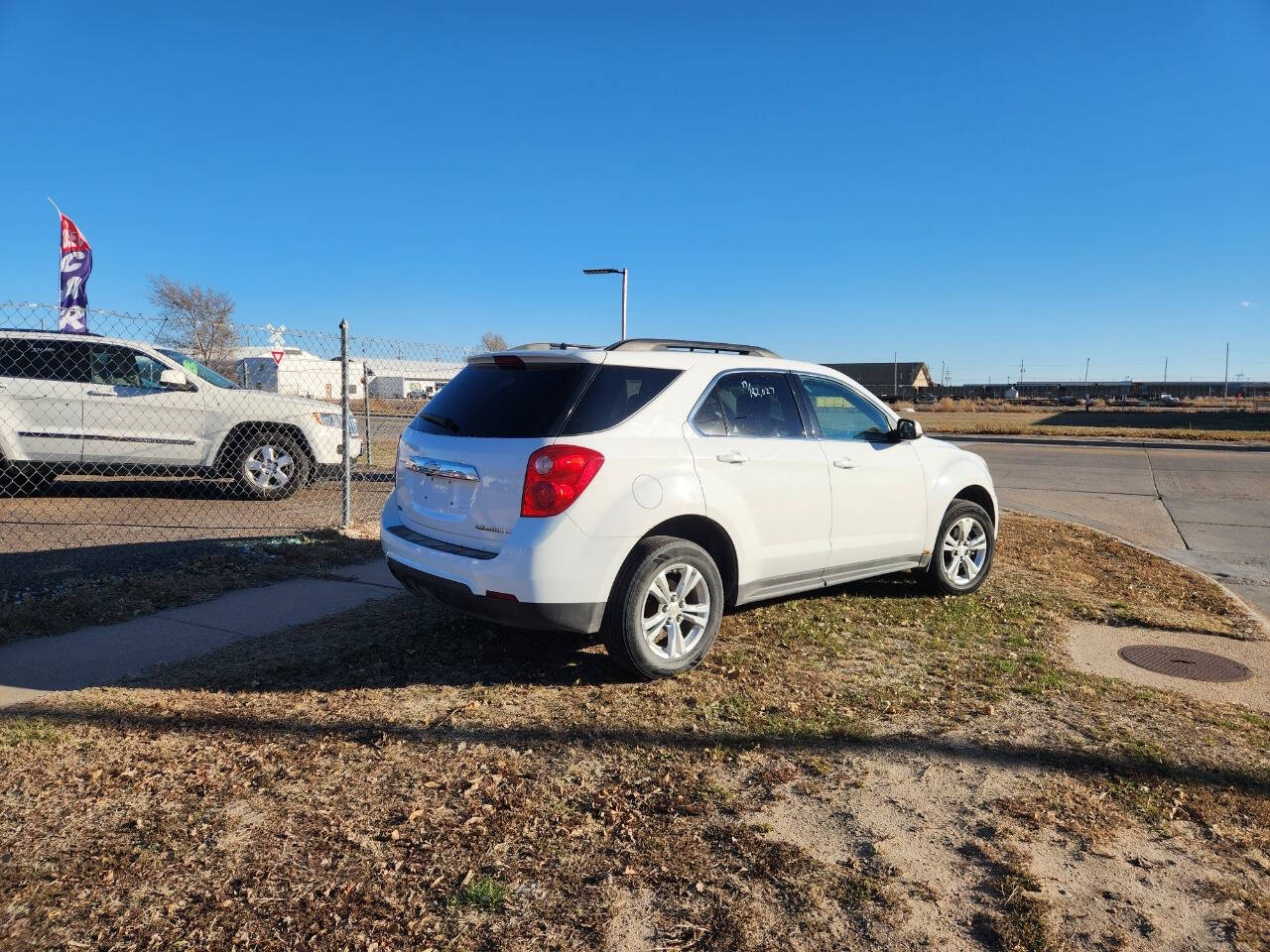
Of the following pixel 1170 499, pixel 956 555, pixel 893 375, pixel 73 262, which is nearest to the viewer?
pixel 956 555

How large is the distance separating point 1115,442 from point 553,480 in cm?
2979

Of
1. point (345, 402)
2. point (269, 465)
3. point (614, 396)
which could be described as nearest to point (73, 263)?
point (269, 465)

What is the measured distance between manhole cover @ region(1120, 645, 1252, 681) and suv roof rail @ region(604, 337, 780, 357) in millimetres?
2881

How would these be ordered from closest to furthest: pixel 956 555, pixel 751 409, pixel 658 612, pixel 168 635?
pixel 658 612 → pixel 751 409 → pixel 168 635 → pixel 956 555

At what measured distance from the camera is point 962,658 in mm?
4965

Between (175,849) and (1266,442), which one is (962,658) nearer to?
(175,849)

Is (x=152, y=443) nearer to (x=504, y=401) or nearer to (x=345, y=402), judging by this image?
(x=345, y=402)

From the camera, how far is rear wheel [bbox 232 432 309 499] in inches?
384

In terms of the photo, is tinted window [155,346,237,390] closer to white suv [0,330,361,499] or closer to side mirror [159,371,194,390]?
white suv [0,330,361,499]

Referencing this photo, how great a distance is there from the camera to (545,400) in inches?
167

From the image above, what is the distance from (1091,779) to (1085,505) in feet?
35.2

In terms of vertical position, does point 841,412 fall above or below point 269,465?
above

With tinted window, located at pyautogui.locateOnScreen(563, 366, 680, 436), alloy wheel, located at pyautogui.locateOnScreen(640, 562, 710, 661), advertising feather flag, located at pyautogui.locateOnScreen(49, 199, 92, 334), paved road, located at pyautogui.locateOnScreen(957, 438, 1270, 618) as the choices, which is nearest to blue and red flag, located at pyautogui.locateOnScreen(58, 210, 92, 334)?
advertising feather flag, located at pyautogui.locateOnScreen(49, 199, 92, 334)

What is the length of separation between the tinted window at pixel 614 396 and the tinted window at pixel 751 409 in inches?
12.3
